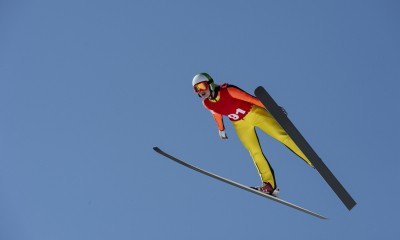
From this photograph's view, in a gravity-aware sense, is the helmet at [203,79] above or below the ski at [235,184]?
above

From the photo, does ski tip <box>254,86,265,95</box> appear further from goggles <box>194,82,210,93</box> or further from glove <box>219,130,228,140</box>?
glove <box>219,130,228,140</box>

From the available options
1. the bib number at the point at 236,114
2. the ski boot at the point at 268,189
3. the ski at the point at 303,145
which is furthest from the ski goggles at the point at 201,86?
the ski boot at the point at 268,189

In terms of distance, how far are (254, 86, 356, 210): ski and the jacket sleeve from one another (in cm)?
45

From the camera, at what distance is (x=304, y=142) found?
596 cm

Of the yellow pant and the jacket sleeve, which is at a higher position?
the jacket sleeve

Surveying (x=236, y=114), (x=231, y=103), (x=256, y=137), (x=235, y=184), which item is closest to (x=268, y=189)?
(x=235, y=184)

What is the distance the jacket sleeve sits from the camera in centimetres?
628

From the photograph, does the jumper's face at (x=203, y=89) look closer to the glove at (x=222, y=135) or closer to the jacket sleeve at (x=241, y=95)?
the jacket sleeve at (x=241, y=95)

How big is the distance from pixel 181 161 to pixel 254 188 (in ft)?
3.56

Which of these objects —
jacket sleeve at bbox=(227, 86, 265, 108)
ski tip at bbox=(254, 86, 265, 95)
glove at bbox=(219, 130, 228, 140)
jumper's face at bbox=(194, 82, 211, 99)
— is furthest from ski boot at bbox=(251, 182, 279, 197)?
ski tip at bbox=(254, 86, 265, 95)

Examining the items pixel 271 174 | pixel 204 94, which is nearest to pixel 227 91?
pixel 204 94

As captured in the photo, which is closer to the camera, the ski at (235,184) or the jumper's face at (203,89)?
the jumper's face at (203,89)

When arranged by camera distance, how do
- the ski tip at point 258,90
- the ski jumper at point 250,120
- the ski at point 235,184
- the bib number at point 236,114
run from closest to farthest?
the ski tip at point 258,90 < the ski jumper at point 250,120 < the bib number at point 236,114 < the ski at point 235,184

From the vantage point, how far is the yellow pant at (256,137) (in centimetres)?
654
